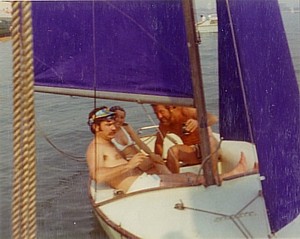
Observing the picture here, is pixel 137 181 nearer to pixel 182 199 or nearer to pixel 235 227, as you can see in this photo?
pixel 182 199

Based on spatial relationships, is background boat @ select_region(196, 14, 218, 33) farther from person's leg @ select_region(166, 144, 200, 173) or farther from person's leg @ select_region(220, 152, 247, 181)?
person's leg @ select_region(220, 152, 247, 181)

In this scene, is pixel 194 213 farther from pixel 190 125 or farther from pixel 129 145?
Answer: pixel 190 125

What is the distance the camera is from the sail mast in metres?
2.98

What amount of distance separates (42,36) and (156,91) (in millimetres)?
987

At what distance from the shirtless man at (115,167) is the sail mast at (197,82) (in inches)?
3.3

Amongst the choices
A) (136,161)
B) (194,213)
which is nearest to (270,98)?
(194,213)

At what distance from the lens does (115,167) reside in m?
3.39

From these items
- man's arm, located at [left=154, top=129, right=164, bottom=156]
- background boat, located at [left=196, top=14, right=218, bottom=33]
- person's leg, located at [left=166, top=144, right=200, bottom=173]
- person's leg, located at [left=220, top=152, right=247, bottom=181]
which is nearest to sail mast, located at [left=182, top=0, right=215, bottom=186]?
person's leg, located at [left=220, top=152, right=247, bottom=181]

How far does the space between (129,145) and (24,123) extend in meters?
2.52

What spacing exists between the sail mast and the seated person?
0.48 metres

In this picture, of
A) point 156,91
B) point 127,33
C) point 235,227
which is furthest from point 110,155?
point 235,227

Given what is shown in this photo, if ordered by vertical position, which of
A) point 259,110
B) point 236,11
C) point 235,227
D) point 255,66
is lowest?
point 235,227

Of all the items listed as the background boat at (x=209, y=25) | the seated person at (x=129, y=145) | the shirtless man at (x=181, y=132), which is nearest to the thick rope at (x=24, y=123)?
the seated person at (x=129, y=145)

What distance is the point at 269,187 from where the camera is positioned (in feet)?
8.73
